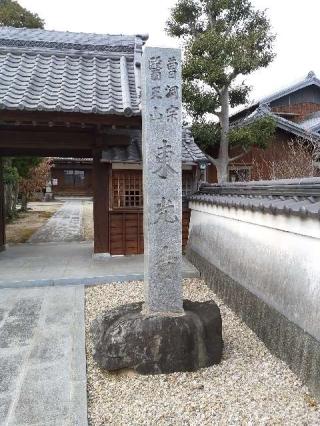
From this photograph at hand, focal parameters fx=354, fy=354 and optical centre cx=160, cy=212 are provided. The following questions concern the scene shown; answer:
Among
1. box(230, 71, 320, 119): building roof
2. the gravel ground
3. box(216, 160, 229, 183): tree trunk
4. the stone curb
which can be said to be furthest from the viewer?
box(230, 71, 320, 119): building roof

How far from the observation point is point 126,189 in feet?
28.5

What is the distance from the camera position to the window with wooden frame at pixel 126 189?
28.2ft

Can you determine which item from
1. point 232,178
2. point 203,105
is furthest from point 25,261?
point 232,178

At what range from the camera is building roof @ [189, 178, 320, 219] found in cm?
359

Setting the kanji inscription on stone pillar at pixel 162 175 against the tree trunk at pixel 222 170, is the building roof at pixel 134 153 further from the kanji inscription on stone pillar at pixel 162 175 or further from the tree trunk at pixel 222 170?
the tree trunk at pixel 222 170

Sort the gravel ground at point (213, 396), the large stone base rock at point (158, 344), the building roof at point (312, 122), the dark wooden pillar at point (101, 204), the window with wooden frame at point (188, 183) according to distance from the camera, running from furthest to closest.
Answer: the building roof at point (312, 122) < the window with wooden frame at point (188, 183) < the dark wooden pillar at point (101, 204) < the large stone base rock at point (158, 344) < the gravel ground at point (213, 396)

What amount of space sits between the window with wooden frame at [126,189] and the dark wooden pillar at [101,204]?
21 cm

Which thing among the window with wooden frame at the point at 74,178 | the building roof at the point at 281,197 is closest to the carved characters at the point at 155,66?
the building roof at the point at 281,197

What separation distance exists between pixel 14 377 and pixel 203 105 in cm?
1207

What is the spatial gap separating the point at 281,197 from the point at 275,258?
79cm

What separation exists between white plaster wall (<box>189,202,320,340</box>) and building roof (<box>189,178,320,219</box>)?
0.37 ft

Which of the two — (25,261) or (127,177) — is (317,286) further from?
(25,261)

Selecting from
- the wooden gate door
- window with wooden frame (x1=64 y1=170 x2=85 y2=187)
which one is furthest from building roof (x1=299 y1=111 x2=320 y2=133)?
window with wooden frame (x1=64 y1=170 x2=85 y2=187)

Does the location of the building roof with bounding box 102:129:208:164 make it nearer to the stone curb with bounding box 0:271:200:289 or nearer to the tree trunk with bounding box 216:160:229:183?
the stone curb with bounding box 0:271:200:289
